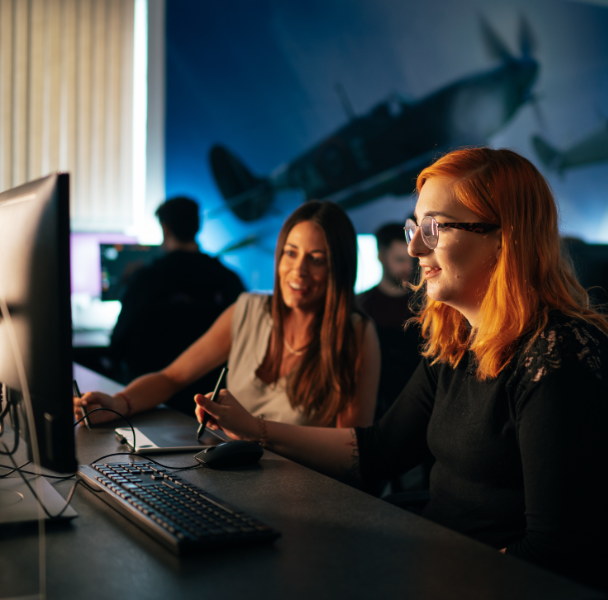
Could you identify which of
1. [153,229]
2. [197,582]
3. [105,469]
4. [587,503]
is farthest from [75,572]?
[153,229]

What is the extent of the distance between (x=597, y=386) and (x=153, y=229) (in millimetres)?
3788

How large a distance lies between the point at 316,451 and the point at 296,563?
2.05ft

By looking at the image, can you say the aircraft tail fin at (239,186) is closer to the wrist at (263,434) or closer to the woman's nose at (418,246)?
the wrist at (263,434)

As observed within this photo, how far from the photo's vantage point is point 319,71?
4617 millimetres

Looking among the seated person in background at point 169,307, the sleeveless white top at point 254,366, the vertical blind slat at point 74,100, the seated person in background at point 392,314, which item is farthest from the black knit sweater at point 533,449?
the vertical blind slat at point 74,100

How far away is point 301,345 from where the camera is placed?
6.50 ft

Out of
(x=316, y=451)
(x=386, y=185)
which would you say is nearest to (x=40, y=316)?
(x=316, y=451)

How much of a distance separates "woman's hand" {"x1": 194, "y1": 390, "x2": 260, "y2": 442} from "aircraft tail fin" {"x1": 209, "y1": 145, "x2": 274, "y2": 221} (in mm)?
3241

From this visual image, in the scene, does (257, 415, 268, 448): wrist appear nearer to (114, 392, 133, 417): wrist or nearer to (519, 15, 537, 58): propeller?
(114, 392, 133, 417): wrist

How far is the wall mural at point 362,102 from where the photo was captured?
14.4ft

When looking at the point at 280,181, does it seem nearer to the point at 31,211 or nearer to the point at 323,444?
the point at 323,444

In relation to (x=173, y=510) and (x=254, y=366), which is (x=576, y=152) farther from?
(x=173, y=510)

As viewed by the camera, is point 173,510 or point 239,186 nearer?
point 173,510

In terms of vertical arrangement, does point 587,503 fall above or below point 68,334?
below
